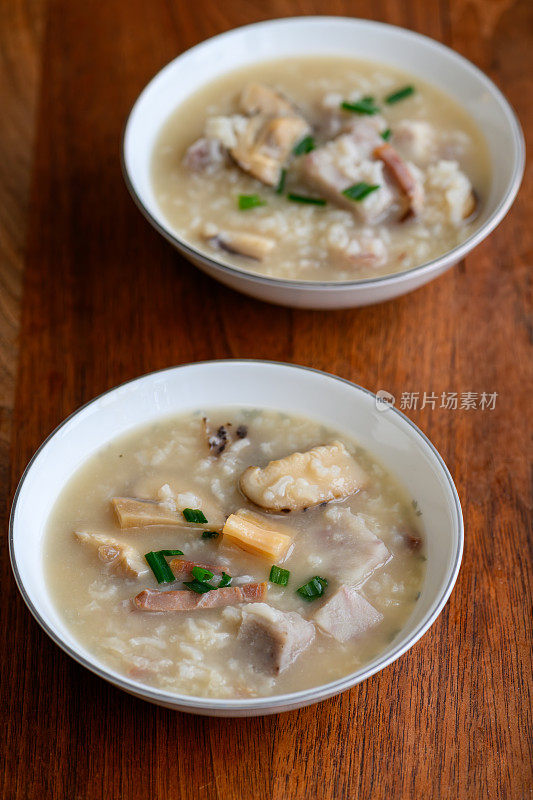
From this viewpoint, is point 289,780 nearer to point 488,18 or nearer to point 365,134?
point 365,134

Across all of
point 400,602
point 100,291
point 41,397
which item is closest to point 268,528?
point 400,602

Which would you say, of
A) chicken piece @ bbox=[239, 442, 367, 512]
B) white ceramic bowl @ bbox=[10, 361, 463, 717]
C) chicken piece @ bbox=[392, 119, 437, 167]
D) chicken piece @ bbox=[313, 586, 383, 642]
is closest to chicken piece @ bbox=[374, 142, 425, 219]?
chicken piece @ bbox=[392, 119, 437, 167]

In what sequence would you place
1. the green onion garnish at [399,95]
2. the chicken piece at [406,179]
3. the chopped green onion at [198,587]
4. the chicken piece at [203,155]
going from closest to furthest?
the chopped green onion at [198,587]
the chicken piece at [406,179]
the chicken piece at [203,155]
the green onion garnish at [399,95]

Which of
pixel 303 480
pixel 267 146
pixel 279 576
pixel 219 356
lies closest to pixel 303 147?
pixel 267 146

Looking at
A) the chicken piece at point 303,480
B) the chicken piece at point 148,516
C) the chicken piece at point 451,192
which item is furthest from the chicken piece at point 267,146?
the chicken piece at point 148,516

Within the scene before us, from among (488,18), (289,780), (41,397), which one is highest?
(488,18)

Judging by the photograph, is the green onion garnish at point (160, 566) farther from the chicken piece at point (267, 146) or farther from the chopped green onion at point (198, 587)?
the chicken piece at point (267, 146)

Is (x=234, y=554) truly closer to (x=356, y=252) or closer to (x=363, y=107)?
(x=356, y=252)
